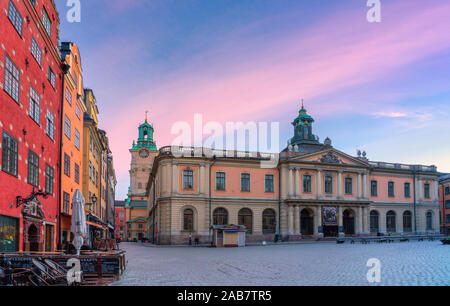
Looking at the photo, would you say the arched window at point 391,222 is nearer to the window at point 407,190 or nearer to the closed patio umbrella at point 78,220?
the window at point 407,190

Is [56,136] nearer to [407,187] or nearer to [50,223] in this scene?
[50,223]

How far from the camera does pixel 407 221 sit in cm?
6397

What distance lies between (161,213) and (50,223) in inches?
1132

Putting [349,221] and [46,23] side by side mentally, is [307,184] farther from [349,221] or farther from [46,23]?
[46,23]

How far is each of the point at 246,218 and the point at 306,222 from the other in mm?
8919

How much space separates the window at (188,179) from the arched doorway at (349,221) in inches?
893

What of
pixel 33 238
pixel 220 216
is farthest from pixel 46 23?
pixel 220 216

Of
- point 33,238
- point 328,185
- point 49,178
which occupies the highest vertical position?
point 328,185

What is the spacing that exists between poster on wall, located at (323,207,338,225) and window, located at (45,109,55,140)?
4109cm

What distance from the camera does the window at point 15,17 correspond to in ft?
53.0

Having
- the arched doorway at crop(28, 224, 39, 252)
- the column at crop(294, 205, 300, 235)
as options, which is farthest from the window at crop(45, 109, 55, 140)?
the column at crop(294, 205, 300, 235)

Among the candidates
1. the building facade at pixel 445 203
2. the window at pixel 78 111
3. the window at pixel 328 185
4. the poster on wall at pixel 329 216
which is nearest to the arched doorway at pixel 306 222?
the poster on wall at pixel 329 216

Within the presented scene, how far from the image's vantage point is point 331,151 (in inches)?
2295
